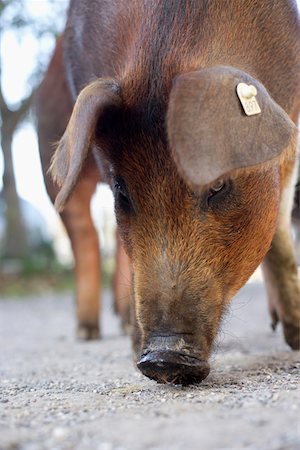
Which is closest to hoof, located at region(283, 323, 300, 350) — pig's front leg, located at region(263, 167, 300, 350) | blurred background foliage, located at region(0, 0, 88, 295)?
pig's front leg, located at region(263, 167, 300, 350)

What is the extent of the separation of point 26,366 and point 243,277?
1526 mm

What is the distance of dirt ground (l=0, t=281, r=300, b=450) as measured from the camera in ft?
6.26

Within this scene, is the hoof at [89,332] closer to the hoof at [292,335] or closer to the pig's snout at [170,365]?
the hoof at [292,335]

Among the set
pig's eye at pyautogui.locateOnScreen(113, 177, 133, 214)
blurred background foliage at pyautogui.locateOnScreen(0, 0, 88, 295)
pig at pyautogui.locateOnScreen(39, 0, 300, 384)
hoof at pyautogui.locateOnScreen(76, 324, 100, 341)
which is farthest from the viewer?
blurred background foliage at pyautogui.locateOnScreen(0, 0, 88, 295)

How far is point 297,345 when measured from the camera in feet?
12.7

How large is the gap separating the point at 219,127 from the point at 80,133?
503 millimetres

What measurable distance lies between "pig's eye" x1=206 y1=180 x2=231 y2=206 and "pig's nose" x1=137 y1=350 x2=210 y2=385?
1.94 ft

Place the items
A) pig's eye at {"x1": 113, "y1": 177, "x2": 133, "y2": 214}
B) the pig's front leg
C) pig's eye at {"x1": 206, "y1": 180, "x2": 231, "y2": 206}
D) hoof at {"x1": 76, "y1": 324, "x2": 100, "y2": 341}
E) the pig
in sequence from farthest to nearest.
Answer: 1. hoof at {"x1": 76, "y1": 324, "x2": 100, "y2": 341}
2. the pig's front leg
3. pig's eye at {"x1": 113, "y1": 177, "x2": 133, "y2": 214}
4. pig's eye at {"x1": 206, "y1": 180, "x2": 231, "y2": 206}
5. the pig

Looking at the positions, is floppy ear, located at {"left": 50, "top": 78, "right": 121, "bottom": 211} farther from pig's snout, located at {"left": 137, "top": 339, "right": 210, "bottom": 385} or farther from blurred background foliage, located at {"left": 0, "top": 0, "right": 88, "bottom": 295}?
blurred background foliage, located at {"left": 0, "top": 0, "right": 88, "bottom": 295}

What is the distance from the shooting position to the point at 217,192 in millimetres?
2869

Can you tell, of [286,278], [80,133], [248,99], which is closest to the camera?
[248,99]

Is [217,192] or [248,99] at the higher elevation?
[248,99]

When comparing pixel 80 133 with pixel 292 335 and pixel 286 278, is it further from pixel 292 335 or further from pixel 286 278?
pixel 292 335

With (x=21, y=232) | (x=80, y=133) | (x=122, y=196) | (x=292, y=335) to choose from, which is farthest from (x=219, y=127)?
(x=21, y=232)
